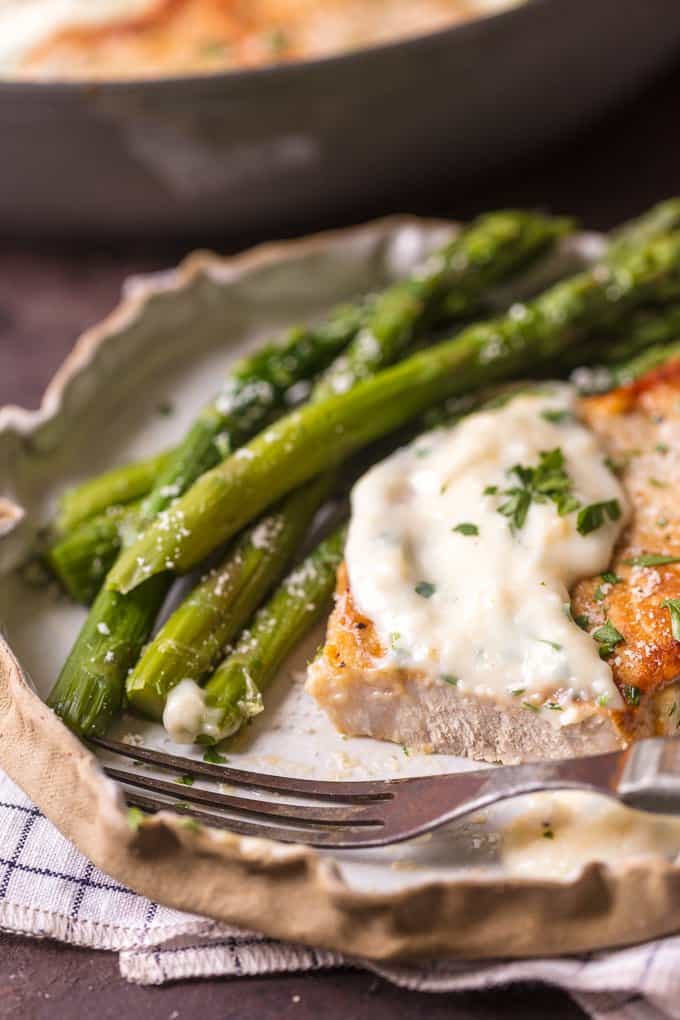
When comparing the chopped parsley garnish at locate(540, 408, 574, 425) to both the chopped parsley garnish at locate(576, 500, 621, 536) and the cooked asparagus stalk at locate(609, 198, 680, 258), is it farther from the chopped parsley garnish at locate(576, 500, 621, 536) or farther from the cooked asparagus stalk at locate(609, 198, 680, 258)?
the cooked asparagus stalk at locate(609, 198, 680, 258)

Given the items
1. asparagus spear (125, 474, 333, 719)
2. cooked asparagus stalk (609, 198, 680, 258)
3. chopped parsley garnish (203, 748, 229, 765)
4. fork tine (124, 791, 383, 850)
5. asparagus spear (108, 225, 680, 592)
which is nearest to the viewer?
fork tine (124, 791, 383, 850)

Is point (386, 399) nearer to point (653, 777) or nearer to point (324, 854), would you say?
point (324, 854)

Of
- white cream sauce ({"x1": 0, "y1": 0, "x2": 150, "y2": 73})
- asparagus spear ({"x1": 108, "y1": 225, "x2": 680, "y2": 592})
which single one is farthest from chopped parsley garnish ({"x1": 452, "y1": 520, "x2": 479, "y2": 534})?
white cream sauce ({"x1": 0, "y1": 0, "x2": 150, "y2": 73})

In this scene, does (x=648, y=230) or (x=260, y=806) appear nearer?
(x=260, y=806)

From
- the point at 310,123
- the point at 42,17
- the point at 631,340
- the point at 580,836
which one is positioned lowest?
the point at 631,340

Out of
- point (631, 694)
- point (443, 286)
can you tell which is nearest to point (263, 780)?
point (631, 694)

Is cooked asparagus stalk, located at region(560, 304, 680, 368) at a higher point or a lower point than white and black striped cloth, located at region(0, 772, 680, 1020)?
lower
